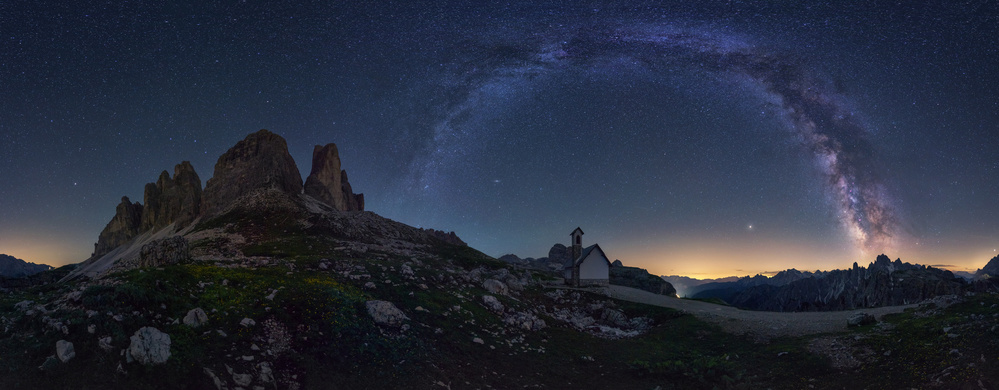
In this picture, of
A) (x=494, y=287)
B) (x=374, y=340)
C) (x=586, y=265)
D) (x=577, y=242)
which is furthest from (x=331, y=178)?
(x=374, y=340)

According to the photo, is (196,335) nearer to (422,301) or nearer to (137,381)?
(137,381)

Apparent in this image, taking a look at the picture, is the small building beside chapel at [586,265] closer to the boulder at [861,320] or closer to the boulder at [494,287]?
the boulder at [494,287]

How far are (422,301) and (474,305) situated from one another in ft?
13.2

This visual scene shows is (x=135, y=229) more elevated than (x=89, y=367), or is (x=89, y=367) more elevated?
(x=135, y=229)

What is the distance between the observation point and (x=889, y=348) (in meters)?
19.5

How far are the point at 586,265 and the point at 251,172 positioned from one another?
9842 cm

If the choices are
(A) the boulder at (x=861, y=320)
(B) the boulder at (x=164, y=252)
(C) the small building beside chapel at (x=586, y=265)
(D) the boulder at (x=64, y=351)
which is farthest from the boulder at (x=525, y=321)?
(C) the small building beside chapel at (x=586, y=265)

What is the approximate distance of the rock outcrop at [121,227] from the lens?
140625 mm

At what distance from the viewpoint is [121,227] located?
14212cm

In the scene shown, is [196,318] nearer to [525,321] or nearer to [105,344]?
[105,344]

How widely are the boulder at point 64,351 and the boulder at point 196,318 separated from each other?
3.41m

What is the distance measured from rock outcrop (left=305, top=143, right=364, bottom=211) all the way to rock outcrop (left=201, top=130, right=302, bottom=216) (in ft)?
67.8

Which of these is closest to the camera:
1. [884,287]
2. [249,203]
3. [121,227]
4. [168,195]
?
[884,287]

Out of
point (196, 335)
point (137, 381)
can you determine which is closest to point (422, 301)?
point (196, 335)
